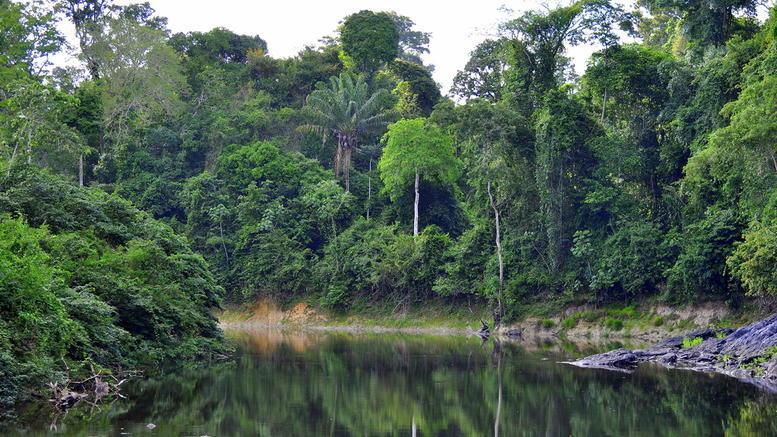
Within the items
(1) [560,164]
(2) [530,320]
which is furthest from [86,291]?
(1) [560,164]

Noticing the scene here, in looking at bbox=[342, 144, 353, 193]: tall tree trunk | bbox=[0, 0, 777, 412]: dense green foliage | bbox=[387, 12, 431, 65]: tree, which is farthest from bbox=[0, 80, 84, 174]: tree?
bbox=[387, 12, 431, 65]: tree

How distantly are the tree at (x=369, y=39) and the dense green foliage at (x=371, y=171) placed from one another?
16 cm

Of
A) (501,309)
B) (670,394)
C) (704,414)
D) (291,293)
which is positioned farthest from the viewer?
Answer: (291,293)

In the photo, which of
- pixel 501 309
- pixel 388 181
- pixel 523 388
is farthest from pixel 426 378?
pixel 388 181

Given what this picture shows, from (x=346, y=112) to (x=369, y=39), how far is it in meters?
7.27

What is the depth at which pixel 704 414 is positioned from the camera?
20.5m

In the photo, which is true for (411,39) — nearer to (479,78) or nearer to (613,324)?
(479,78)

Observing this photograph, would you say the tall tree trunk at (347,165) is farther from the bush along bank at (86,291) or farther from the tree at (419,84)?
the bush along bank at (86,291)

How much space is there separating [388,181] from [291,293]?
9875 mm

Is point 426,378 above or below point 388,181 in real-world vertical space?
below

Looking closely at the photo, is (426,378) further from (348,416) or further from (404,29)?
(404,29)

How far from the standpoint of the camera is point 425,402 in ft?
75.6

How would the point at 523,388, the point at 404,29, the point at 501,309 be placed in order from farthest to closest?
the point at 404,29 < the point at 501,309 < the point at 523,388

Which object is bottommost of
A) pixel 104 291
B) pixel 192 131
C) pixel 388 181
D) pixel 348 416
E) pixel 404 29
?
pixel 348 416
